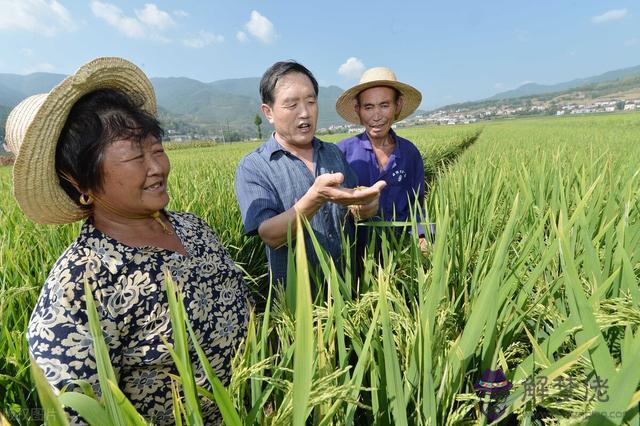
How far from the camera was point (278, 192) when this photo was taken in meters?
1.61

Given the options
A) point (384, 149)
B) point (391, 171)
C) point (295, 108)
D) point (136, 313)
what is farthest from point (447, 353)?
point (384, 149)

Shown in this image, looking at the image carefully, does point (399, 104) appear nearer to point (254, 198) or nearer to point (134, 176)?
point (254, 198)

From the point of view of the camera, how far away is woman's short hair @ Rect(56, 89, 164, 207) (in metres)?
0.91

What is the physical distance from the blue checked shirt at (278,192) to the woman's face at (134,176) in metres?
0.53

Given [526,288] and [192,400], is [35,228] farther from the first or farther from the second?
[526,288]

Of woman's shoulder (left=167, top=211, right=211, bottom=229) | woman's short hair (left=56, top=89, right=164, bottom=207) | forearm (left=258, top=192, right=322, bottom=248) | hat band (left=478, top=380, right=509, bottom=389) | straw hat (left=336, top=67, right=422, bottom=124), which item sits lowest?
hat band (left=478, top=380, right=509, bottom=389)

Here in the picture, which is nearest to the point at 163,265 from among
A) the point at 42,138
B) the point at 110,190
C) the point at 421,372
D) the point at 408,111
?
the point at 110,190

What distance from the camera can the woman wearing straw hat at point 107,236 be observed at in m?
→ 0.81

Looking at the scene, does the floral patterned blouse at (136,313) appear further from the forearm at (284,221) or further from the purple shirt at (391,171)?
the purple shirt at (391,171)

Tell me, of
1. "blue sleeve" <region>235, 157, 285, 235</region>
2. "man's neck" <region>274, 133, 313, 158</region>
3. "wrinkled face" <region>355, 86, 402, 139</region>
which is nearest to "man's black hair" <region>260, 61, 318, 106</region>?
"man's neck" <region>274, 133, 313, 158</region>

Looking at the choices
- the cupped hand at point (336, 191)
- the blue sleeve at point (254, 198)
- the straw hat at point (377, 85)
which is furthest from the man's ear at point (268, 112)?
the straw hat at point (377, 85)

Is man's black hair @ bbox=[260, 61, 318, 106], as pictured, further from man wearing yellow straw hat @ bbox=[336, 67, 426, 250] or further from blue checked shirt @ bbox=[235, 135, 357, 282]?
man wearing yellow straw hat @ bbox=[336, 67, 426, 250]

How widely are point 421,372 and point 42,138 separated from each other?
984 millimetres

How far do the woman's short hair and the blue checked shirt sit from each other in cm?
59
